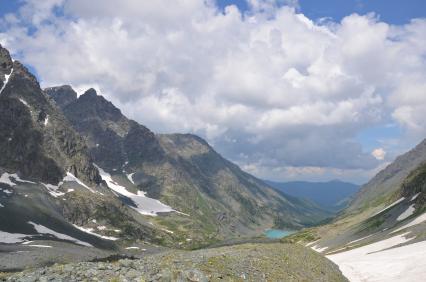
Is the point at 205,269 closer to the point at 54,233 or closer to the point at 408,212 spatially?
the point at 408,212

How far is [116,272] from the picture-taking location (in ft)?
84.9

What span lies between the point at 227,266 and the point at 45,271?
14690 mm

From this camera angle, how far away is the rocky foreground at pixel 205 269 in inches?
986

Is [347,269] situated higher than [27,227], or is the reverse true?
[27,227]

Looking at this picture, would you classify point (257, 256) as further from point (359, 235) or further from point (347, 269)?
point (359, 235)

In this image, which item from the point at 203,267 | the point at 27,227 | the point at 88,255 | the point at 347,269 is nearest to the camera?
the point at 203,267

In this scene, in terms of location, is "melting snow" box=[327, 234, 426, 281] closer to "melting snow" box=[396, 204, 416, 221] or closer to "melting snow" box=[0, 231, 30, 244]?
"melting snow" box=[396, 204, 416, 221]

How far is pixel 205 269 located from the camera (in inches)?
1254

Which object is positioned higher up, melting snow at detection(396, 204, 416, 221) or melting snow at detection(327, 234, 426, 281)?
melting snow at detection(396, 204, 416, 221)

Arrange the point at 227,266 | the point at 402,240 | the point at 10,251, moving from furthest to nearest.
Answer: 1. the point at 10,251
2. the point at 402,240
3. the point at 227,266

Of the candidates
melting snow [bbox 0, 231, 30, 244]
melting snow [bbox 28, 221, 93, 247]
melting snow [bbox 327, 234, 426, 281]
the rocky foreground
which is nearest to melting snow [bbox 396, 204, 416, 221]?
melting snow [bbox 327, 234, 426, 281]

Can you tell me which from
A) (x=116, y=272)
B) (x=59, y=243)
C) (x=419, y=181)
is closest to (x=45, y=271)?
(x=116, y=272)

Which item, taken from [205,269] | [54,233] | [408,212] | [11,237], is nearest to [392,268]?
[205,269]

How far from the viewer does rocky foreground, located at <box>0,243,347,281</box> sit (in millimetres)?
25039
